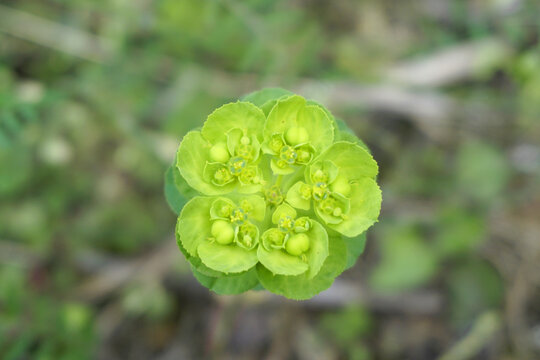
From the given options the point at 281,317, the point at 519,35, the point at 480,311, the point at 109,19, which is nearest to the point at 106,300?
the point at 281,317

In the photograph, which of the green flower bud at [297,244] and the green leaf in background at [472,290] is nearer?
the green flower bud at [297,244]

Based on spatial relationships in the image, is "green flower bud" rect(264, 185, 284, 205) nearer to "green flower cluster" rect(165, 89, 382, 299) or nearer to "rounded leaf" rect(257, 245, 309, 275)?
"green flower cluster" rect(165, 89, 382, 299)

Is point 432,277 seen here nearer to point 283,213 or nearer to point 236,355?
point 236,355

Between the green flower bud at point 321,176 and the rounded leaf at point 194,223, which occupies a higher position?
the green flower bud at point 321,176

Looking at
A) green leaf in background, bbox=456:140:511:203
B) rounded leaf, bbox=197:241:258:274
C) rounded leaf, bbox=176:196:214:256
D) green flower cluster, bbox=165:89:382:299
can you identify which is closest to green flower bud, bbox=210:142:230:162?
green flower cluster, bbox=165:89:382:299

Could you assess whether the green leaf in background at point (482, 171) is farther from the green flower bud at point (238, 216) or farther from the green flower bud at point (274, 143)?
the green flower bud at point (238, 216)

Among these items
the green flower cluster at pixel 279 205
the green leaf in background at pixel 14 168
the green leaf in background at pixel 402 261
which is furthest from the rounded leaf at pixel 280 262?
the green leaf in background at pixel 14 168
